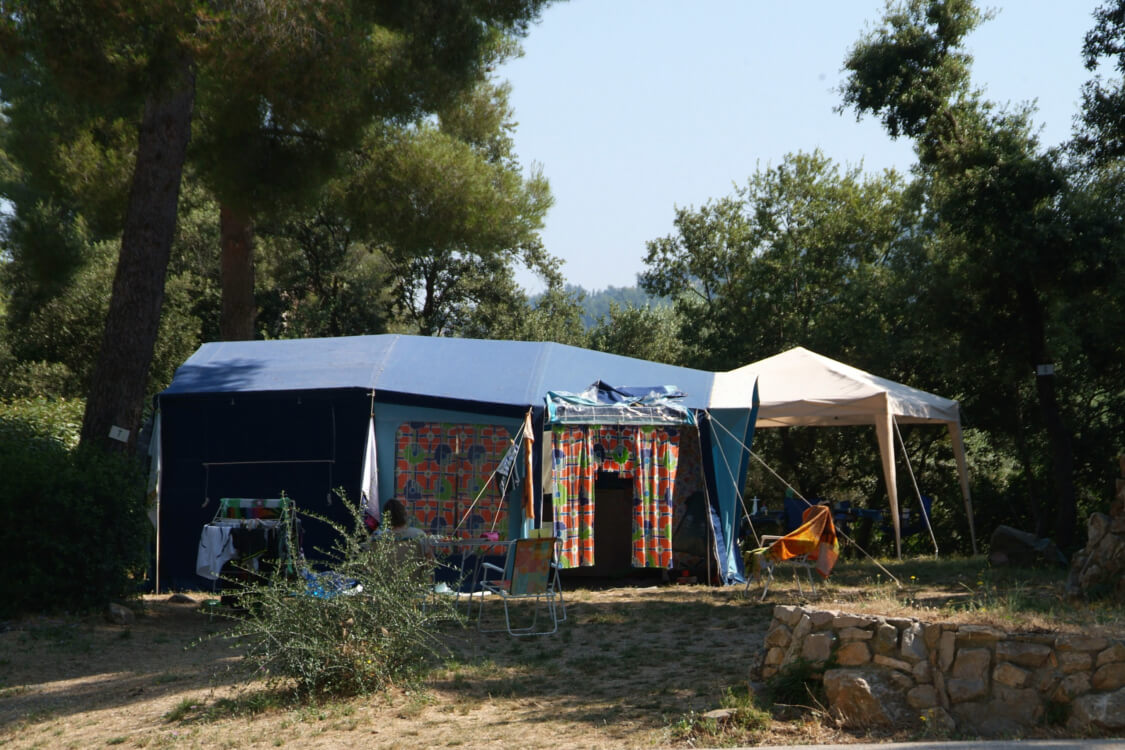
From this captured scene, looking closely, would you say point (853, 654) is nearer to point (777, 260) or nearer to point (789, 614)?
point (789, 614)

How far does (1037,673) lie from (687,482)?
5.74 metres

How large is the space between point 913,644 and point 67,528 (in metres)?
5.76

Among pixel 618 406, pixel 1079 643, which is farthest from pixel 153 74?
pixel 1079 643

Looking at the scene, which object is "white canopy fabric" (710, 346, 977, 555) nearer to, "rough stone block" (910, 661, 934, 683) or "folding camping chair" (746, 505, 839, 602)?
"folding camping chair" (746, 505, 839, 602)

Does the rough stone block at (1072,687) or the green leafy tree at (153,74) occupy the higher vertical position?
the green leafy tree at (153,74)

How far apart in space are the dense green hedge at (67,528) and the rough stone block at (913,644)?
18.5 ft

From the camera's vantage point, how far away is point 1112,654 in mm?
3811

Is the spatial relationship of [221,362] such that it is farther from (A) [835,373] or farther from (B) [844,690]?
(B) [844,690]

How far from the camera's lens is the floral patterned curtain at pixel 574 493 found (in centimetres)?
905

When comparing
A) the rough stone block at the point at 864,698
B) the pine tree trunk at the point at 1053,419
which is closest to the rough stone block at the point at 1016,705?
the rough stone block at the point at 864,698

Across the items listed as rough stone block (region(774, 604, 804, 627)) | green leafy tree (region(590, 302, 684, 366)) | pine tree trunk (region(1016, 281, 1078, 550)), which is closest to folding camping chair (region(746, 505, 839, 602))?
rough stone block (region(774, 604, 804, 627))

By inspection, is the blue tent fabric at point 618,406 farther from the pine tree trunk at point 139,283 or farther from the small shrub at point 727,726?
the small shrub at point 727,726

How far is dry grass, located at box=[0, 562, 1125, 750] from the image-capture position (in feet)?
13.6

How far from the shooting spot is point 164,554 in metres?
9.20
